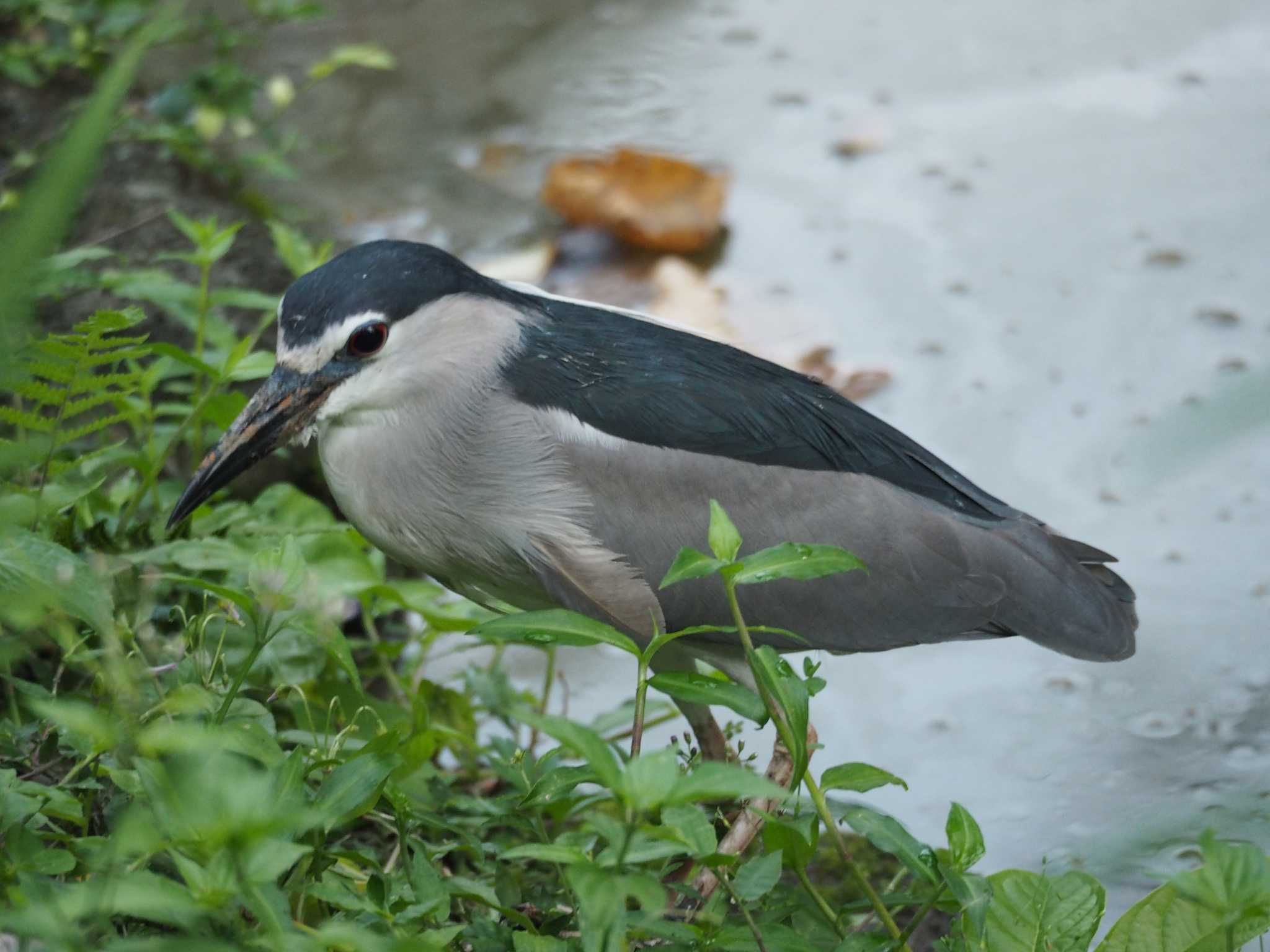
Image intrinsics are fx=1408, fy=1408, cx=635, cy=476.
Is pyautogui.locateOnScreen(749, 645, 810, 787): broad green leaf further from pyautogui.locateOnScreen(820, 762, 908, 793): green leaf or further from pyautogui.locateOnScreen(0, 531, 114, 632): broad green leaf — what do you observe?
pyautogui.locateOnScreen(0, 531, 114, 632): broad green leaf

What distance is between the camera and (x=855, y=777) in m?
1.96

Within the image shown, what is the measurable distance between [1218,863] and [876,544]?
3.90ft

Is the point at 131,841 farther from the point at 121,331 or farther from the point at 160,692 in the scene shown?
the point at 121,331

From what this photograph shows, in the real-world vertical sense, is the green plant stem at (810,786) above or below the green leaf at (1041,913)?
above

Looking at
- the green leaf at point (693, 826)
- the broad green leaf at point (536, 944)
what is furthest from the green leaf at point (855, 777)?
the broad green leaf at point (536, 944)

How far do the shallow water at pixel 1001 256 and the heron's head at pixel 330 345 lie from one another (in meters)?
1.34

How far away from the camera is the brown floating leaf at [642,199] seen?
5.12 m

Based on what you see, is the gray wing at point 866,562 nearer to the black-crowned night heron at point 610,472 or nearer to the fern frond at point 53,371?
the black-crowned night heron at point 610,472

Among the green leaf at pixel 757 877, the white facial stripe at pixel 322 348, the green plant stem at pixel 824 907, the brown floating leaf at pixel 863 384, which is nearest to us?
the green leaf at pixel 757 877

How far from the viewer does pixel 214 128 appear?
171 inches

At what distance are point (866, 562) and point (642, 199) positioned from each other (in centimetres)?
274

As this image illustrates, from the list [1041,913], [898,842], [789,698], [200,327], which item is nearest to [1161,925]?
[1041,913]

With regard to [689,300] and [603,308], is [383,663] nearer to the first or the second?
[603,308]

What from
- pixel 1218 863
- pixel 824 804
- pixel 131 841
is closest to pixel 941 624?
pixel 824 804
